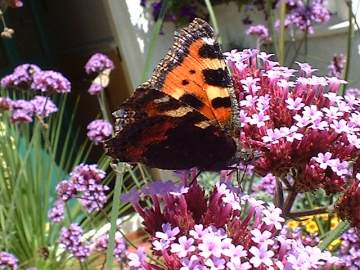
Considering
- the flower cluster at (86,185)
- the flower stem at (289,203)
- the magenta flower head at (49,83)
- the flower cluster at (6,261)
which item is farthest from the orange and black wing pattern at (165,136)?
the magenta flower head at (49,83)

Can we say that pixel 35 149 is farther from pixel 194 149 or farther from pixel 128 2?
pixel 194 149

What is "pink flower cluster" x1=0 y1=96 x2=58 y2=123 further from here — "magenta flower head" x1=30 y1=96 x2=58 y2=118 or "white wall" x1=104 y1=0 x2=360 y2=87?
"white wall" x1=104 y1=0 x2=360 y2=87

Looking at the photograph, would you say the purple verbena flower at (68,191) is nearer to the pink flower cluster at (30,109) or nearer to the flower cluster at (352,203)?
the pink flower cluster at (30,109)

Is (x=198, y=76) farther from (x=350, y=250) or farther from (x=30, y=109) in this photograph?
(x=30, y=109)

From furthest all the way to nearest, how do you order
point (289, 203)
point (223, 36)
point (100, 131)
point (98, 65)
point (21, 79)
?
point (223, 36) < point (98, 65) < point (100, 131) < point (21, 79) < point (289, 203)

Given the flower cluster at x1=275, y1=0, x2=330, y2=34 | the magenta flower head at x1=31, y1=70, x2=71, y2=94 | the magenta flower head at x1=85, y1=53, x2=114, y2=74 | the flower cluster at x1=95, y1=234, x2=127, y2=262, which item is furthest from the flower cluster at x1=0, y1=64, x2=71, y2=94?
the flower cluster at x1=275, y1=0, x2=330, y2=34

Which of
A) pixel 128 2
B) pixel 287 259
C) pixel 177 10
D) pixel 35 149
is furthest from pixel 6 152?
pixel 287 259

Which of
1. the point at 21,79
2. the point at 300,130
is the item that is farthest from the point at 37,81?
the point at 300,130
